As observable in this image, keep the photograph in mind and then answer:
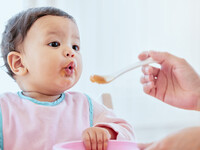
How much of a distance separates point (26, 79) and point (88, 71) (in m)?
0.80

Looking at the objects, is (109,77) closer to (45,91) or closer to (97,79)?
(97,79)

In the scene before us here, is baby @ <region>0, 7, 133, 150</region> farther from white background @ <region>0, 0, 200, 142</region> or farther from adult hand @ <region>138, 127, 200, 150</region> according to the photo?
white background @ <region>0, 0, 200, 142</region>

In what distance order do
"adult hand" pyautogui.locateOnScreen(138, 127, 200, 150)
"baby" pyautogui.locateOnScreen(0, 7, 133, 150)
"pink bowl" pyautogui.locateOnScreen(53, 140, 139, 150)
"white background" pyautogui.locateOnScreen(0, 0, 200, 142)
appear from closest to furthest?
"adult hand" pyautogui.locateOnScreen(138, 127, 200, 150) → "pink bowl" pyautogui.locateOnScreen(53, 140, 139, 150) → "baby" pyautogui.locateOnScreen(0, 7, 133, 150) → "white background" pyautogui.locateOnScreen(0, 0, 200, 142)

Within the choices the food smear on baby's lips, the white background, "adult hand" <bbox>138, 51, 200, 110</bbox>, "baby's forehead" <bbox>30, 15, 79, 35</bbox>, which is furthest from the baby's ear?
the white background

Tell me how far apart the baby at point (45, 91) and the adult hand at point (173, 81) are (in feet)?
0.55

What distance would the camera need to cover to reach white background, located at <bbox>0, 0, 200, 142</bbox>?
74.2 inches

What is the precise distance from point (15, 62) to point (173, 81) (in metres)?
0.51

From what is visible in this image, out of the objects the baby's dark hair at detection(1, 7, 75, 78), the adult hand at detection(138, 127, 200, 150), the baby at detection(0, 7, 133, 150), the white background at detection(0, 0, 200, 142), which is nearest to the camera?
the adult hand at detection(138, 127, 200, 150)

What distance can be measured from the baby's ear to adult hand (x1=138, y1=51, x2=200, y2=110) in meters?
0.39

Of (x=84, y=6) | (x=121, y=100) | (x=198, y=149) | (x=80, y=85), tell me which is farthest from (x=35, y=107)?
(x=121, y=100)

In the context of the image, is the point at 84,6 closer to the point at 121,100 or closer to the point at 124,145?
the point at 121,100

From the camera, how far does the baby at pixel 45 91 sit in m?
1.00

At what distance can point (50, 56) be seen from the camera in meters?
1.05

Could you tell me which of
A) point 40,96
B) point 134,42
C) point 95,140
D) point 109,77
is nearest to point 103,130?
point 95,140
